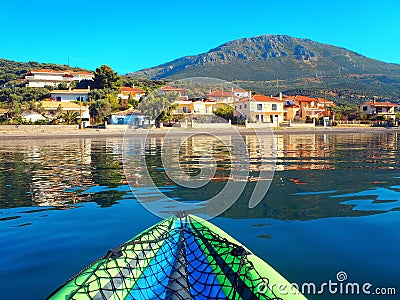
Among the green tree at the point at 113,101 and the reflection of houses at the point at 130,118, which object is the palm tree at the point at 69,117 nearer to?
the reflection of houses at the point at 130,118

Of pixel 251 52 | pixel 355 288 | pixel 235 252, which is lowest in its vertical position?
pixel 355 288

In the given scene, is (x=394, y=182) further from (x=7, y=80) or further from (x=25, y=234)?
(x=7, y=80)

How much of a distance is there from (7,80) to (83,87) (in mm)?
24317

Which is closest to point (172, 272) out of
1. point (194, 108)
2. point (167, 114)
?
point (167, 114)

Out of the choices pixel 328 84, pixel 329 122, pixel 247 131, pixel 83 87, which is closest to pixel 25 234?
pixel 247 131

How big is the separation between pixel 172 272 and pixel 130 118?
48.0m

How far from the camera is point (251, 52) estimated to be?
189 metres

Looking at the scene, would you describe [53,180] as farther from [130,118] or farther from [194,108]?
[194,108]

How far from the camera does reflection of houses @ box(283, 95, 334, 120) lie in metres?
62.5

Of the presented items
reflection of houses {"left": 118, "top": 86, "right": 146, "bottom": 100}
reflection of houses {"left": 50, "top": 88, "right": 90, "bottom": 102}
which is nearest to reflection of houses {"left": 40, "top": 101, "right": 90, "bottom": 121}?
reflection of houses {"left": 50, "top": 88, "right": 90, "bottom": 102}

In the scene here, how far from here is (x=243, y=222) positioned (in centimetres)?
662

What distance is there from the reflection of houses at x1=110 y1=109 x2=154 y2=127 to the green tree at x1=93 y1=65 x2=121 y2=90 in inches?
595

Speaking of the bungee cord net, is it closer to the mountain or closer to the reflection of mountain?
the reflection of mountain

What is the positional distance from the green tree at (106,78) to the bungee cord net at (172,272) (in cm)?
6305
